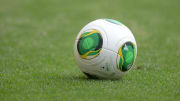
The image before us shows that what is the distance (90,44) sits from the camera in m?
7.71

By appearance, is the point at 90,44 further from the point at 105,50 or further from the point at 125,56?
the point at 125,56

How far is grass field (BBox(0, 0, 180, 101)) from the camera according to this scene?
700 cm

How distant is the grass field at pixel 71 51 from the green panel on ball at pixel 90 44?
1.76 ft

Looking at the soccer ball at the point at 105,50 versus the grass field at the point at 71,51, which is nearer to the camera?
the grass field at the point at 71,51

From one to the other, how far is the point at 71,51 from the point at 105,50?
5.17 m

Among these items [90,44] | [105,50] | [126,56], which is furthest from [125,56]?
[90,44]

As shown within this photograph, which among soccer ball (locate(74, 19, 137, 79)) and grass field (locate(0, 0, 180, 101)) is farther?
soccer ball (locate(74, 19, 137, 79))

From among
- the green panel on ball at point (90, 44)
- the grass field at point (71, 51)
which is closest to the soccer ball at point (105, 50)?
the green panel on ball at point (90, 44)

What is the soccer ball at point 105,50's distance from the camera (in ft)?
25.2

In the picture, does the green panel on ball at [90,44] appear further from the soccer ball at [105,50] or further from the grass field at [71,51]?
the grass field at [71,51]

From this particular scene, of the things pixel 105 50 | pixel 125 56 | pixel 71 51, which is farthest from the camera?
pixel 71 51

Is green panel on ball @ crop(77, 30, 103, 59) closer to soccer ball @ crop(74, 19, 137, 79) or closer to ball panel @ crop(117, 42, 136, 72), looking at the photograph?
soccer ball @ crop(74, 19, 137, 79)

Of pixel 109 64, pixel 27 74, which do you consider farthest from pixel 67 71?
pixel 109 64

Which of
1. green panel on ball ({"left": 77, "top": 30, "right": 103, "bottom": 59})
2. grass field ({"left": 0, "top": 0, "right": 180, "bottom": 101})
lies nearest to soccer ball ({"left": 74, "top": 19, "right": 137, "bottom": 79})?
green panel on ball ({"left": 77, "top": 30, "right": 103, "bottom": 59})
